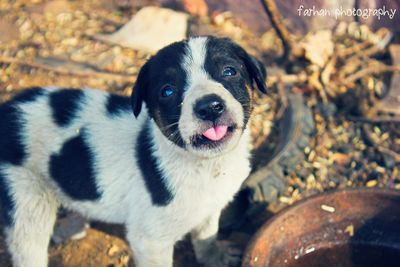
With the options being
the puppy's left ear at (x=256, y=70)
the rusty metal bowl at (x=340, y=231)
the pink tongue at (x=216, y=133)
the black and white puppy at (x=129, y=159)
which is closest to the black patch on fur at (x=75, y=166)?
the black and white puppy at (x=129, y=159)

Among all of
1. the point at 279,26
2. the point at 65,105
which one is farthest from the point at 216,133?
the point at 279,26

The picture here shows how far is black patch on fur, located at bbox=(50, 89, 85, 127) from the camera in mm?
4441

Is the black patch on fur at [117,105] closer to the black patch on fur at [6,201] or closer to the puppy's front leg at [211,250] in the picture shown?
the black patch on fur at [6,201]

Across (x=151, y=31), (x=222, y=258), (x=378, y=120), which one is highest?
(x=378, y=120)

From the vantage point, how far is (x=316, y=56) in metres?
6.72

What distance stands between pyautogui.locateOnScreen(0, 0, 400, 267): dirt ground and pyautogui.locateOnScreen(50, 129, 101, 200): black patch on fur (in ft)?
3.39

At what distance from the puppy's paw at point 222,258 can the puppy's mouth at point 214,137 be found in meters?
1.64

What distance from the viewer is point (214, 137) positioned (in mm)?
3676

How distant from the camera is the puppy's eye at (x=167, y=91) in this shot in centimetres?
388

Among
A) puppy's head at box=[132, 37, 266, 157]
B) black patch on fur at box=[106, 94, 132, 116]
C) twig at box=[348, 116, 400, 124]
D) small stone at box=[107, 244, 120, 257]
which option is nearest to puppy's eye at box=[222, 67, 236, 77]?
puppy's head at box=[132, 37, 266, 157]

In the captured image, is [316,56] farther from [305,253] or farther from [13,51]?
[13,51]

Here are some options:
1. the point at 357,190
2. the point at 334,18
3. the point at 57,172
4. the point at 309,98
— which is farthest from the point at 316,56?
the point at 57,172

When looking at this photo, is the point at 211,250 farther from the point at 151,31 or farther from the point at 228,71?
the point at 151,31

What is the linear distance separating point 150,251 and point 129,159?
2.35ft
